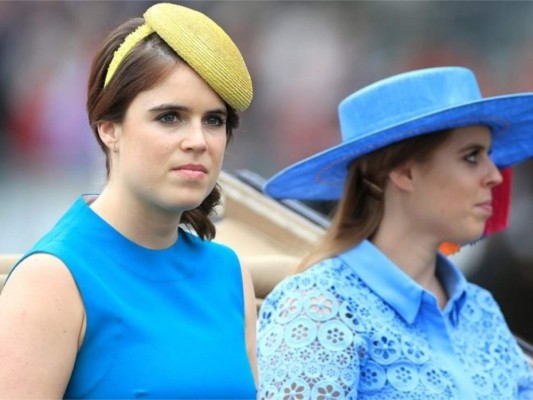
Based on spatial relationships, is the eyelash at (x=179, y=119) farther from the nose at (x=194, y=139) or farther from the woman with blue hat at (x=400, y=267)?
the woman with blue hat at (x=400, y=267)

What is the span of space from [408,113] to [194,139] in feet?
3.10

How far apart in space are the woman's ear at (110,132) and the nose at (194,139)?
10 centimetres

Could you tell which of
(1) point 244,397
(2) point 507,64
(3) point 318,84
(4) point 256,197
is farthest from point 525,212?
(1) point 244,397

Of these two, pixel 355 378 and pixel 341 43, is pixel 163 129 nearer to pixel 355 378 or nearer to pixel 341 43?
pixel 355 378

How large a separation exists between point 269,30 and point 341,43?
333 mm

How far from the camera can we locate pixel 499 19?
16.4 feet

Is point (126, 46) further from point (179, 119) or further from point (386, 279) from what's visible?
point (386, 279)

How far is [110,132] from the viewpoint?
A: 156 centimetres

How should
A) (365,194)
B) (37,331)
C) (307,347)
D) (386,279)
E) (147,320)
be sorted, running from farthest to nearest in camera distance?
(365,194), (386,279), (307,347), (147,320), (37,331)

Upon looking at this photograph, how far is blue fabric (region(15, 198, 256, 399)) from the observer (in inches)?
57.5

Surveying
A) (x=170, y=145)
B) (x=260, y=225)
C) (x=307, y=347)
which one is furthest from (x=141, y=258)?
(x=260, y=225)

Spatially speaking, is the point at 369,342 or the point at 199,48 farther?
the point at 369,342

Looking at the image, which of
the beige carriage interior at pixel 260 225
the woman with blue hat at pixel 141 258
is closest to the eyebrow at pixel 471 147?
the beige carriage interior at pixel 260 225

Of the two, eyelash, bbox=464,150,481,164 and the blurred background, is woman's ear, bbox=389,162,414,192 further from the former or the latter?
the blurred background
